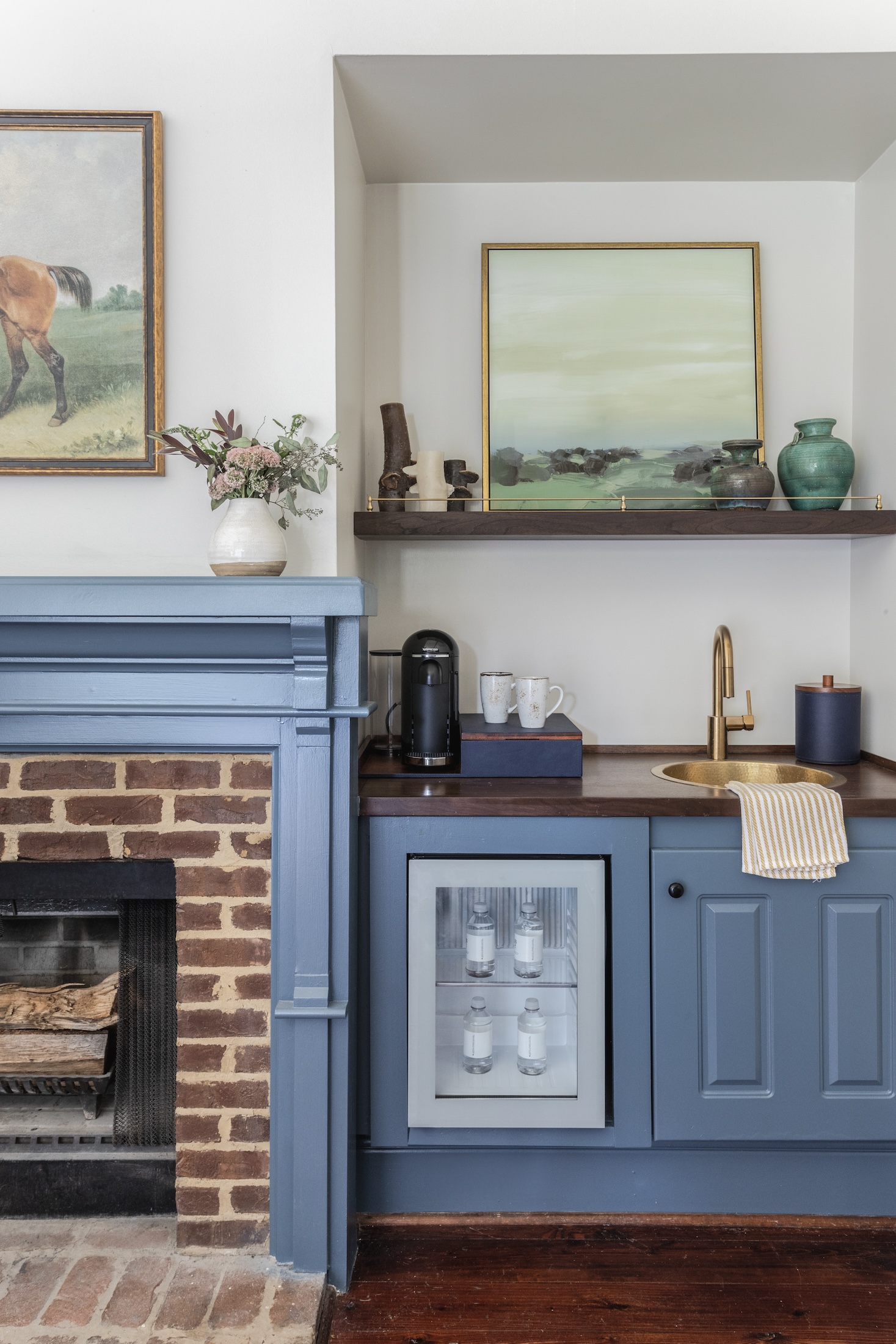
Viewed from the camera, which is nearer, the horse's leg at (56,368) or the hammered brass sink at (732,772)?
the horse's leg at (56,368)

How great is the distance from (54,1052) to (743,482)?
2134mm

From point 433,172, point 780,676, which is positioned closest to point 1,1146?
point 780,676

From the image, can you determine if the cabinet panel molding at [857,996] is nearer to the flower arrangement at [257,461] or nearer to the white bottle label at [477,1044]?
the white bottle label at [477,1044]

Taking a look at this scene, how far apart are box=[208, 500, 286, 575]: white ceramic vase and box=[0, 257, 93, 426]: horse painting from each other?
1.64 ft

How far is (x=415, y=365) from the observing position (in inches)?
100

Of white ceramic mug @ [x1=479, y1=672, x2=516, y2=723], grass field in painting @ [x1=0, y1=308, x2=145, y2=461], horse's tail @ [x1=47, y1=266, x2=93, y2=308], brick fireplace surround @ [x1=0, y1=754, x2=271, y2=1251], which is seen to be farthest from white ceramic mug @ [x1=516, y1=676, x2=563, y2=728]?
horse's tail @ [x1=47, y1=266, x2=93, y2=308]

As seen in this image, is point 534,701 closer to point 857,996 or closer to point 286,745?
point 286,745

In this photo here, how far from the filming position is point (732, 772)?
2414mm

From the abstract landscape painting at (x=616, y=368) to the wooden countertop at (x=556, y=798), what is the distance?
85cm

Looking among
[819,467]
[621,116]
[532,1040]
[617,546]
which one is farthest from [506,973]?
[621,116]

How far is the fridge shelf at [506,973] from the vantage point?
1.99 m

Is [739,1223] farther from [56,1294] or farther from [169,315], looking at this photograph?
[169,315]

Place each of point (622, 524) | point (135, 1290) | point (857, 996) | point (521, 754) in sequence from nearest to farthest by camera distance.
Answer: point (135, 1290) → point (857, 996) → point (521, 754) → point (622, 524)

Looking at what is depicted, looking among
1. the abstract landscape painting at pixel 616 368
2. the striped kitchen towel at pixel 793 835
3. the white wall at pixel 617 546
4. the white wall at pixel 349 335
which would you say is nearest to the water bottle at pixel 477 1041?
the striped kitchen towel at pixel 793 835
